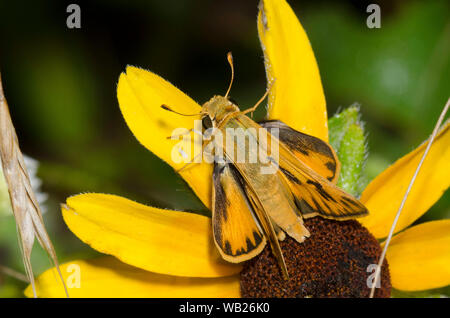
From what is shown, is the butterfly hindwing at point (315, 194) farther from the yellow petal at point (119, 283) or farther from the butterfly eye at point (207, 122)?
the yellow petal at point (119, 283)

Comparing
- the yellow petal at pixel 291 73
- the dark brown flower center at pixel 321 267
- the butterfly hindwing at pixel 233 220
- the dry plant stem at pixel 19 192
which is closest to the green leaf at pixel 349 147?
the yellow petal at pixel 291 73

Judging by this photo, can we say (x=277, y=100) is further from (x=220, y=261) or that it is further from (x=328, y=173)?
(x=220, y=261)

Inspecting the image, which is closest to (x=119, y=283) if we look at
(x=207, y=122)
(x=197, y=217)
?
(x=197, y=217)

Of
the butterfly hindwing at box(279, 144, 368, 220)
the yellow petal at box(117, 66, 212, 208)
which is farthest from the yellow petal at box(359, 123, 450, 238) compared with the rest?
the yellow petal at box(117, 66, 212, 208)

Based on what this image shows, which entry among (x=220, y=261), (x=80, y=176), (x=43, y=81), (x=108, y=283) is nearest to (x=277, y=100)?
(x=220, y=261)

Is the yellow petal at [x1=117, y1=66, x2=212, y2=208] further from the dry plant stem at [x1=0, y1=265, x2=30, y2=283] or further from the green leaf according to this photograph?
the dry plant stem at [x1=0, y1=265, x2=30, y2=283]

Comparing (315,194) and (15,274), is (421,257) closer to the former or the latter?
(315,194)

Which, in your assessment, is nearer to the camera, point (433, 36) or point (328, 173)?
point (328, 173)
